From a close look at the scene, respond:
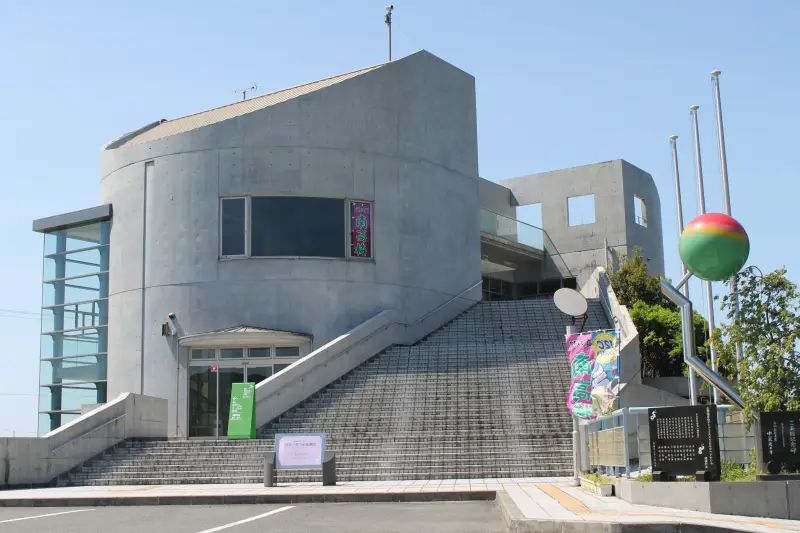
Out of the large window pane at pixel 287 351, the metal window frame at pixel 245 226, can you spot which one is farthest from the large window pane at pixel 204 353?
the metal window frame at pixel 245 226

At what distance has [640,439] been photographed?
574 inches

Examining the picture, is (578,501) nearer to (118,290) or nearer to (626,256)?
(118,290)

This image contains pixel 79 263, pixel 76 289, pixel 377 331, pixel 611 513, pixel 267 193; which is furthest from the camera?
pixel 79 263

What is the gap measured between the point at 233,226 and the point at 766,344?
20.4 metres

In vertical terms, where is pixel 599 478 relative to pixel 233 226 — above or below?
below

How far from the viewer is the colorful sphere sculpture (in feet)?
47.4

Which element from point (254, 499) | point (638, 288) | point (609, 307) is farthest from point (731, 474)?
point (638, 288)

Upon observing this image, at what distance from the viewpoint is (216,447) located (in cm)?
2366

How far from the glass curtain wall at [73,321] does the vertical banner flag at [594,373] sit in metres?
20.1

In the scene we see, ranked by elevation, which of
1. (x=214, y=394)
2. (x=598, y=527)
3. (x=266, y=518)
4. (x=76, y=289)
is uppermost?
(x=76, y=289)

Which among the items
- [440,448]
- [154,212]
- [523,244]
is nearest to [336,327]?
[154,212]

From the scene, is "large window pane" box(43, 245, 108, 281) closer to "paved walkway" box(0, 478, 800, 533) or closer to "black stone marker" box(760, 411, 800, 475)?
"paved walkway" box(0, 478, 800, 533)

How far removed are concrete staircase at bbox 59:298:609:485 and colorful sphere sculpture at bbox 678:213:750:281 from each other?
7.95m

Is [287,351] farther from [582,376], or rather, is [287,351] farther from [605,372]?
[605,372]
